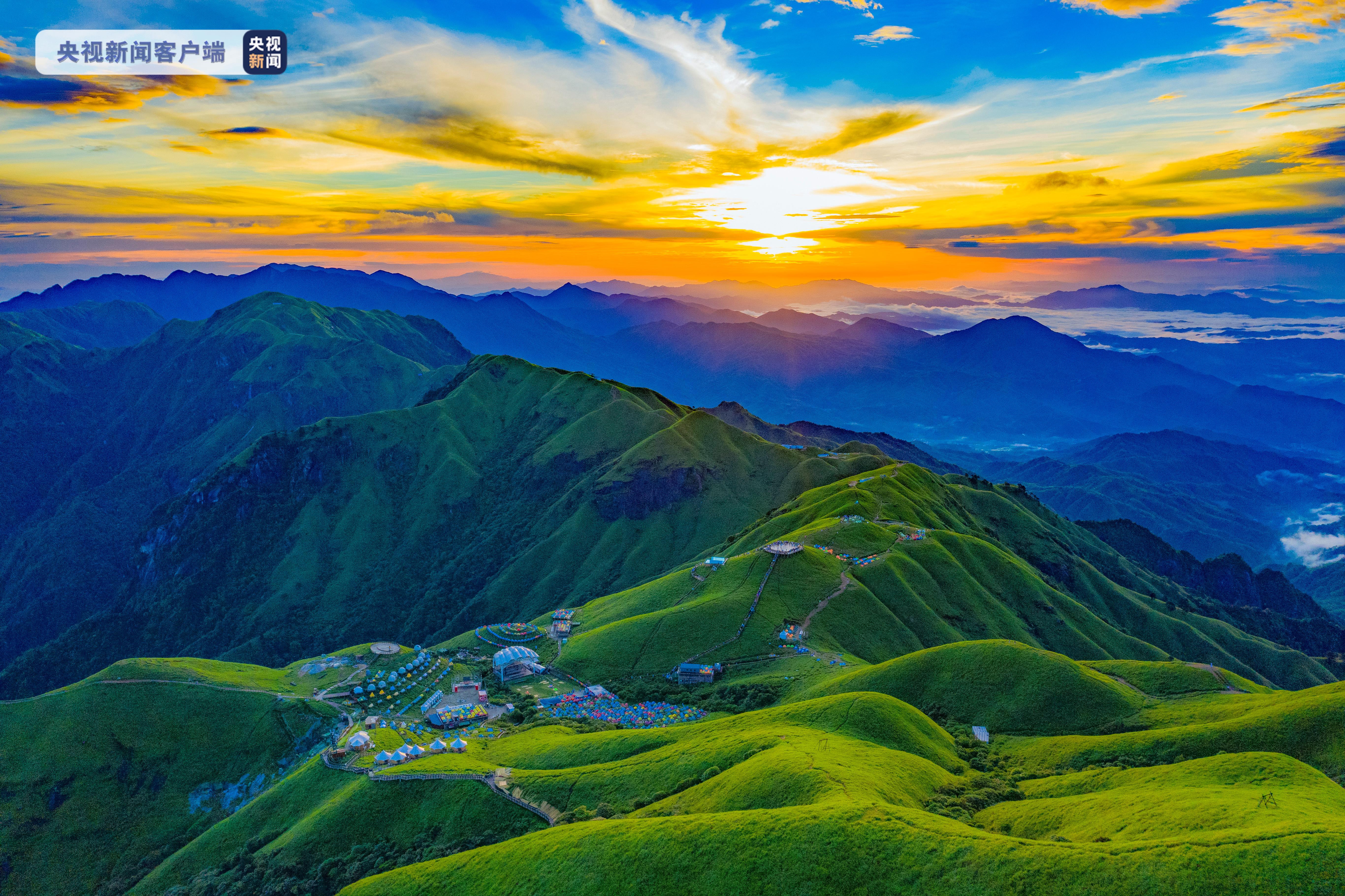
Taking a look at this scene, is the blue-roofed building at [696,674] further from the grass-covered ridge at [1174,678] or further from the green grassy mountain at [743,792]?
the grass-covered ridge at [1174,678]

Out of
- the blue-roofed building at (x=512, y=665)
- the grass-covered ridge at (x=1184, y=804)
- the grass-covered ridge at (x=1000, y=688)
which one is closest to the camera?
the grass-covered ridge at (x=1184, y=804)

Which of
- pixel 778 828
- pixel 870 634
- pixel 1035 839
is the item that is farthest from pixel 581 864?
pixel 870 634

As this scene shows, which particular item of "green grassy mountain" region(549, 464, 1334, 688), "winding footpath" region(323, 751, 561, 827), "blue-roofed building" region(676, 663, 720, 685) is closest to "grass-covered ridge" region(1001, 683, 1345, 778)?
"green grassy mountain" region(549, 464, 1334, 688)

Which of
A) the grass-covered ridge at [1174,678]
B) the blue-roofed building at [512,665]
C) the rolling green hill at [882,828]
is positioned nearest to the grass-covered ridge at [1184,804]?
the rolling green hill at [882,828]

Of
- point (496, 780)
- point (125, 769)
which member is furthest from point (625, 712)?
point (125, 769)

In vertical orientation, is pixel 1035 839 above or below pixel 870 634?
above

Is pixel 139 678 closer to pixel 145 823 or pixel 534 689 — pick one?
pixel 145 823

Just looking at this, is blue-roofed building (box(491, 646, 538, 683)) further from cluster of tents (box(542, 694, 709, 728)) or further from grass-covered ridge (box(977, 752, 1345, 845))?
grass-covered ridge (box(977, 752, 1345, 845))
